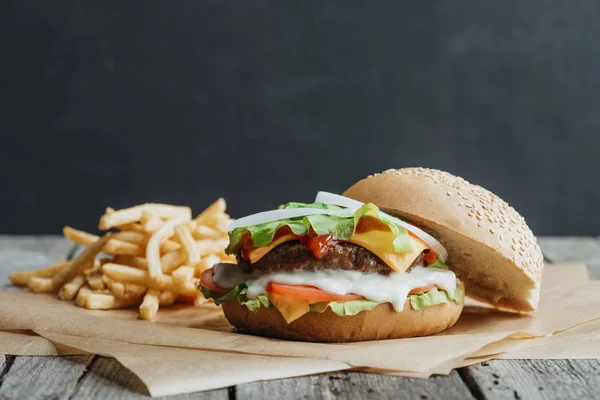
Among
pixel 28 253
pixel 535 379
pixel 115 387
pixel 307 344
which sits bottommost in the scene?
pixel 535 379

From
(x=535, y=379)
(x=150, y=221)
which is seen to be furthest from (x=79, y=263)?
(x=535, y=379)

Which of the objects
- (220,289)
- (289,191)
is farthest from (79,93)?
(220,289)

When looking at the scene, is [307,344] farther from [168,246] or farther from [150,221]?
[150,221]

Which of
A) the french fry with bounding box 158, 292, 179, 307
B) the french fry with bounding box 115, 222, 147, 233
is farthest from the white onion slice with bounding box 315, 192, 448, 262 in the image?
the french fry with bounding box 115, 222, 147, 233

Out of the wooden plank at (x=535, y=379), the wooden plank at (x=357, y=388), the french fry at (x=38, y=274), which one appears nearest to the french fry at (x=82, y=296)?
the french fry at (x=38, y=274)

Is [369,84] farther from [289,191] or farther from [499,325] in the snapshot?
[499,325]

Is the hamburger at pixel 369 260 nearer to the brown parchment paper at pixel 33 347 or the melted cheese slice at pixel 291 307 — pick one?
the melted cheese slice at pixel 291 307

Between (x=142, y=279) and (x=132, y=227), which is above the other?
(x=132, y=227)
